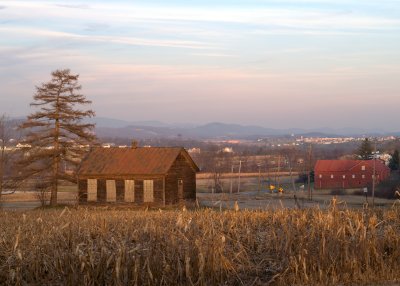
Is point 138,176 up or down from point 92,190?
up

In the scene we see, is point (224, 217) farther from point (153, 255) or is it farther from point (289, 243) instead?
point (153, 255)

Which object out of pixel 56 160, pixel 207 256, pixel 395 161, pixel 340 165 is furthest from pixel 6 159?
pixel 395 161

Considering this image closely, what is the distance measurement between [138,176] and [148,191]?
1.50 metres

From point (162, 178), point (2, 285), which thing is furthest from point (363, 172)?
point (2, 285)

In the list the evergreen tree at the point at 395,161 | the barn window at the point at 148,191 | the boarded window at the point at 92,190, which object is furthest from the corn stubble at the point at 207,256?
the evergreen tree at the point at 395,161

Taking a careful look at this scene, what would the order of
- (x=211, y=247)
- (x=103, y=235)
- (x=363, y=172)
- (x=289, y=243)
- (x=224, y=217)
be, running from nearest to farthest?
(x=211, y=247) < (x=289, y=243) < (x=103, y=235) < (x=224, y=217) < (x=363, y=172)

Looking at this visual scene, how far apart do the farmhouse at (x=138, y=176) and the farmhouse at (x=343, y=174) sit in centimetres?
4473

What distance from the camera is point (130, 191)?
51688 millimetres

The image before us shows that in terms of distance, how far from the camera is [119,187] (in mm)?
52062

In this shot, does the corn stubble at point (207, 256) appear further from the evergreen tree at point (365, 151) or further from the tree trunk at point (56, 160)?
the evergreen tree at point (365, 151)

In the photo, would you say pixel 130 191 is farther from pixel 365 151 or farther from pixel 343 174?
pixel 365 151

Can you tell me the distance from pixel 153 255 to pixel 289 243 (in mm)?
2688

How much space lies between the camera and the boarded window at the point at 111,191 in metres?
51.8

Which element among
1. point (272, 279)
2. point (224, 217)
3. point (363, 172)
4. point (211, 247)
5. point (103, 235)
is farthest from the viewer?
point (363, 172)
